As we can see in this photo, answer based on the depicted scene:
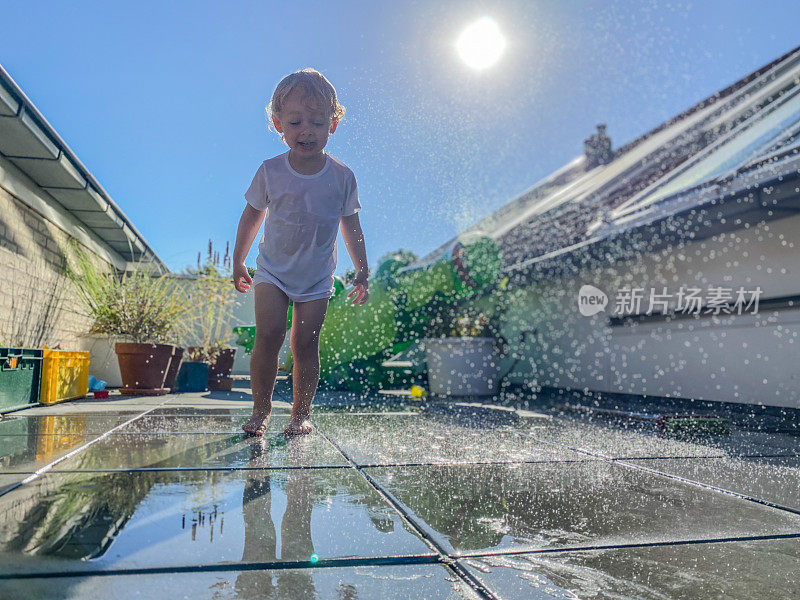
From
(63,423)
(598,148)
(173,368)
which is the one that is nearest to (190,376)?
(173,368)

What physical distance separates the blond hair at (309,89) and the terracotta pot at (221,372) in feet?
13.4

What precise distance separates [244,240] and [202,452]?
1.02 metres

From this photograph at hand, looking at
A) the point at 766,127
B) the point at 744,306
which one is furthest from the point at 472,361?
the point at 766,127

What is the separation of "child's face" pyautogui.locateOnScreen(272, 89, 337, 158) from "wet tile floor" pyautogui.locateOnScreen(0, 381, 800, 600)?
1.19 meters

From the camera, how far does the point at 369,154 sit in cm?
255

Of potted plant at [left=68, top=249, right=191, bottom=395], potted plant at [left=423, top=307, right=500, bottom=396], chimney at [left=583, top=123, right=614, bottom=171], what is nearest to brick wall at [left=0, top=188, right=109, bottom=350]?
potted plant at [left=68, top=249, right=191, bottom=395]

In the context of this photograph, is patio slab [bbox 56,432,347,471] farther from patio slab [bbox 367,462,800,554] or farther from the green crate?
the green crate

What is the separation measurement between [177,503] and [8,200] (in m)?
4.23

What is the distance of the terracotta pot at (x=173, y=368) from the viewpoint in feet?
18.1

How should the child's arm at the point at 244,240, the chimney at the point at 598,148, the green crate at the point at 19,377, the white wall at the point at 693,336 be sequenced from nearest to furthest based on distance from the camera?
the child's arm at the point at 244,240 < the green crate at the point at 19,377 < the white wall at the point at 693,336 < the chimney at the point at 598,148

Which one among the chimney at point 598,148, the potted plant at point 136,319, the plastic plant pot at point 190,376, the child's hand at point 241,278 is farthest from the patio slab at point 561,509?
the chimney at point 598,148

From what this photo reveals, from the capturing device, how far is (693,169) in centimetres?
470

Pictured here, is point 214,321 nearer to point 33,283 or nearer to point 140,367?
point 140,367

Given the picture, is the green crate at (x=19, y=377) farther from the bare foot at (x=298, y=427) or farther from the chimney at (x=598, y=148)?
the chimney at (x=598, y=148)
